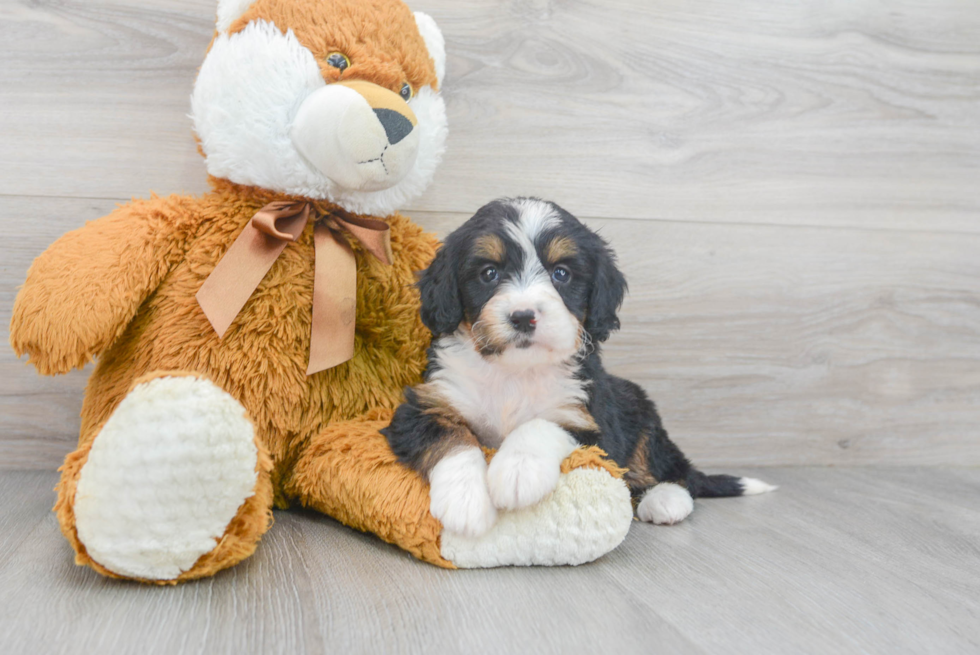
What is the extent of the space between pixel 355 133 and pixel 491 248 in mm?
367

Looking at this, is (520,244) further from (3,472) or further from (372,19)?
(3,472)

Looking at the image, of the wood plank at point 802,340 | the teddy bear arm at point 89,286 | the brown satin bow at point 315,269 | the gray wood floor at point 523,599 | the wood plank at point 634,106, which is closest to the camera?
the gray wood floor at point 523,599

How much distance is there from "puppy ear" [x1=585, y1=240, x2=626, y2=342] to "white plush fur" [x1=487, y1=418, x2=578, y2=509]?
27 cm

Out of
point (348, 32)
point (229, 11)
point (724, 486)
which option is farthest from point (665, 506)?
point (229, 11)

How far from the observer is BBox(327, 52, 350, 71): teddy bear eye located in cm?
164

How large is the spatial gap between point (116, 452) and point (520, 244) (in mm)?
829

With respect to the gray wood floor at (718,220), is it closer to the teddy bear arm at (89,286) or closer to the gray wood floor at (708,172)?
the gray wood floor at (708,172)

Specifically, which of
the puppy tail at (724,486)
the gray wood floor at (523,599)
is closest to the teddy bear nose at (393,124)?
the gray wood floor at (523,599)

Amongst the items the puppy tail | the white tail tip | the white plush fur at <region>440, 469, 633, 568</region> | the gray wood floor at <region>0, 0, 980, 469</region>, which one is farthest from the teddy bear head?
the white tail tip

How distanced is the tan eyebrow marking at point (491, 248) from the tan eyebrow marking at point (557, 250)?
0.31 ft

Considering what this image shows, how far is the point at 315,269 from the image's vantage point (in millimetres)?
1700

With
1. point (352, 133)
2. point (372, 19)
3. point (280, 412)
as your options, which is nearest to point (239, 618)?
point (280, 412)

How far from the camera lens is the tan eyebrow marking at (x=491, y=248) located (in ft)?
5.05

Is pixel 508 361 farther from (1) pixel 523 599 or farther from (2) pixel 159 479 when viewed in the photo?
(2) pixel 159 479
